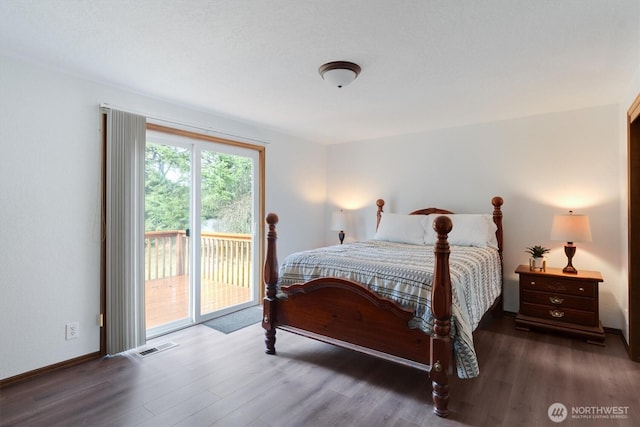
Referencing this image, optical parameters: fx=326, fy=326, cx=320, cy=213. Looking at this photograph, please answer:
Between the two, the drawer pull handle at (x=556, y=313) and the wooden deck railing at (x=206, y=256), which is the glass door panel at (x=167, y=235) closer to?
the wooden deck railing at (x=206, y=256)

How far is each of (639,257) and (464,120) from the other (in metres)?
2.09

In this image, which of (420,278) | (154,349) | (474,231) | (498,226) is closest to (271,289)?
(154,349)

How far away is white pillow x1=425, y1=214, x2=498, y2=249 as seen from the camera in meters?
3.51

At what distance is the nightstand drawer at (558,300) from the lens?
9.83 ft

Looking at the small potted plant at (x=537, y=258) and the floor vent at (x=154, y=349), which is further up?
the small potted plant at (x=537, y=258)

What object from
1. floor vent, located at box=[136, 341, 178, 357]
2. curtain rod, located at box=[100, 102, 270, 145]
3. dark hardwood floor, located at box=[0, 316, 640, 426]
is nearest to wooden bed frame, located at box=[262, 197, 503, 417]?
dark hardwood floor, located at box=[0, 316, 640, 426]

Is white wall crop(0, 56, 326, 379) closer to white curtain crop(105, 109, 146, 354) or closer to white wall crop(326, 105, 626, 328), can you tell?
white curtain crop(105, 109, 146, 354)

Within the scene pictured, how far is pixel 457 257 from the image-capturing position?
109 inches

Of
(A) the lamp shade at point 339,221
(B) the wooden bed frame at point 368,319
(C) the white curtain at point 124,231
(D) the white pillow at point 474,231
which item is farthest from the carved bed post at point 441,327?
(A) the lamp shade at point 339,221

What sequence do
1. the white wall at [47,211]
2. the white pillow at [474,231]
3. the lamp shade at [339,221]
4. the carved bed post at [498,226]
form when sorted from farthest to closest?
the lamp shade at [339,221]
the carved bed post at [498,226]
the white pillow at [474,231]
the white wall at [47,211]

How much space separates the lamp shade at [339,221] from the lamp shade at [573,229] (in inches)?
98.2

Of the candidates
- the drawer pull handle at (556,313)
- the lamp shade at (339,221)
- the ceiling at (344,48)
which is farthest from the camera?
the lamp shade at (339,221)

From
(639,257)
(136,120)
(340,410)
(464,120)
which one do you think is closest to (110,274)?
(136,120)

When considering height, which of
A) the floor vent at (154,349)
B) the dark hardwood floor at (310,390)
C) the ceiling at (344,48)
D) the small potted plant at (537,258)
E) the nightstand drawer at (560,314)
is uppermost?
the ceiling at (344,48)
